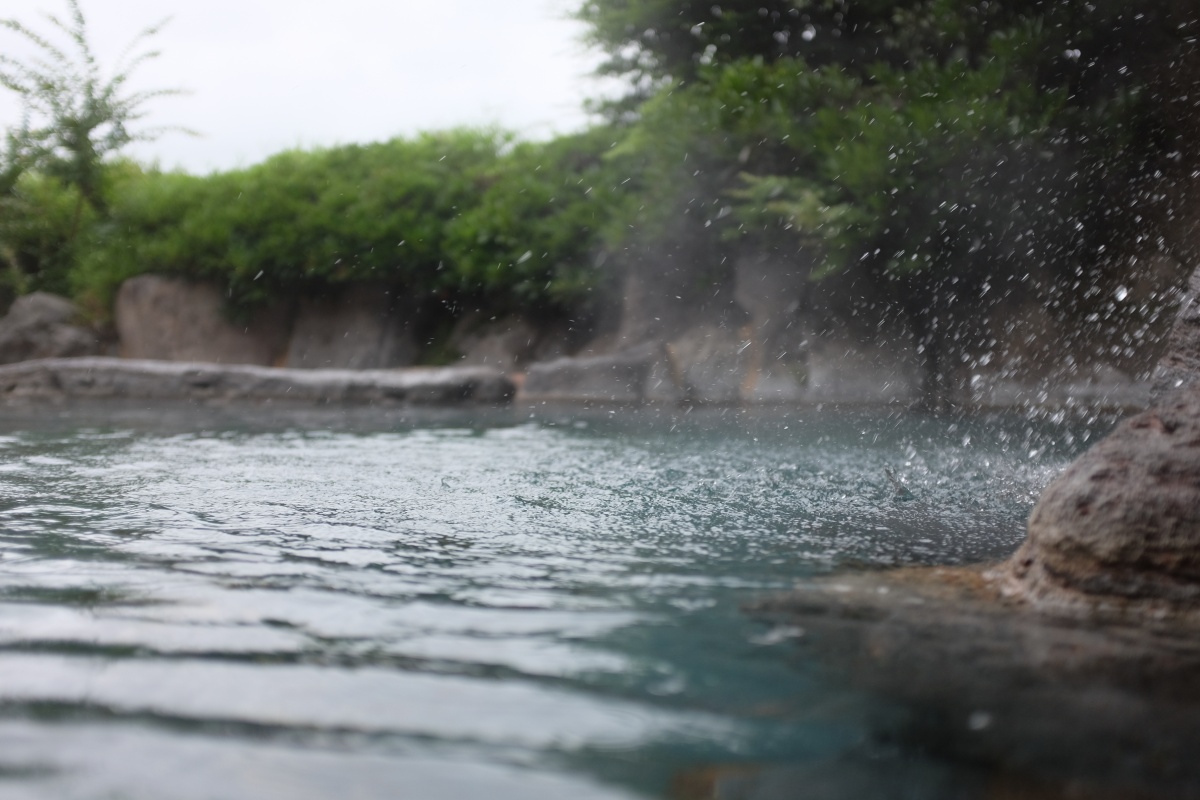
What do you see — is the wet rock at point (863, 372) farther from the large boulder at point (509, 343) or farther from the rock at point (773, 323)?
the large boulder at point (509, 343)

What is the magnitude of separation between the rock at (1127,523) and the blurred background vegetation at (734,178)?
607 cm

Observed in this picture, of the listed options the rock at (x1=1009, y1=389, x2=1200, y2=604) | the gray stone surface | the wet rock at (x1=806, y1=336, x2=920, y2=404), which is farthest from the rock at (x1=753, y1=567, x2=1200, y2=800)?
the gray stone surface

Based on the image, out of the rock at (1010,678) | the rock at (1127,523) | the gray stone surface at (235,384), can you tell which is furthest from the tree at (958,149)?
the rock at (1010,678)

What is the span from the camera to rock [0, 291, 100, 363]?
12.0 meters

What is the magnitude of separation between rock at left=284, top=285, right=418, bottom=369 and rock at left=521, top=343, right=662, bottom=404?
277 cm

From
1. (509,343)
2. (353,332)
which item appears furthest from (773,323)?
(353,332)

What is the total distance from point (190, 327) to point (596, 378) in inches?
243

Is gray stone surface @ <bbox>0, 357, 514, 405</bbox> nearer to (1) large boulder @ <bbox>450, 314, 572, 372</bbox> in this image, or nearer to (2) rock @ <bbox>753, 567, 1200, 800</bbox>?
(1) large boulder @ <bbox>450, 314, 572, 372</bbox>

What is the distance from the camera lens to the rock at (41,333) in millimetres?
12008

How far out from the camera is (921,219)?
27.3 ft

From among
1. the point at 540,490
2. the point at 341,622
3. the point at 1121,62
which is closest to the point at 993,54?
the point at 1121,62

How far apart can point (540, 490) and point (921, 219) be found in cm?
557

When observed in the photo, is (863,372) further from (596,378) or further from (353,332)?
(353,332)

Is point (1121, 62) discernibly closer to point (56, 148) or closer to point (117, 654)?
point (117, 654)
